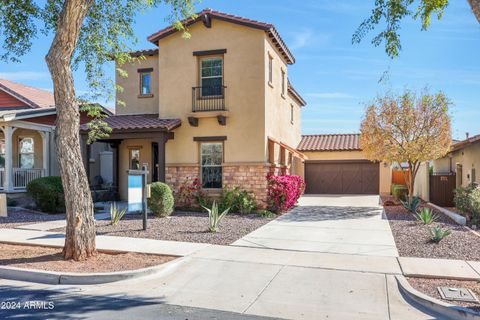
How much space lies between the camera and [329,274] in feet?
23.1

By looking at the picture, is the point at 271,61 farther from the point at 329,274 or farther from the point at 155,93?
the point at 329,274

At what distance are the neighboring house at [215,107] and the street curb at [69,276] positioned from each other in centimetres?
857

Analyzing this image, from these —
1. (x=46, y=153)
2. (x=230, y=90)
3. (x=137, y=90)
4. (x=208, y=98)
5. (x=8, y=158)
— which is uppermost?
(x=137, y=90)

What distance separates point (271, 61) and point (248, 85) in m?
2.16

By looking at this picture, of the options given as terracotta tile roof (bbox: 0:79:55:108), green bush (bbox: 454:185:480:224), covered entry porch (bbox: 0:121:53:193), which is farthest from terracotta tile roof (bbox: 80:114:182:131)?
green bush (bbox: 454:185:480:224)

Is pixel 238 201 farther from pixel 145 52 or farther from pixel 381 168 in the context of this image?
pixel 381 168

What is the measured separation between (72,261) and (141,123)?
29.7 ft

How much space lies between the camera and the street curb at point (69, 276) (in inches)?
260

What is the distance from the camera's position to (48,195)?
1481 cm

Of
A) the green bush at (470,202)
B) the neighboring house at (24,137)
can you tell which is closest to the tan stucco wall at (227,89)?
the neighboring house at (24,137)

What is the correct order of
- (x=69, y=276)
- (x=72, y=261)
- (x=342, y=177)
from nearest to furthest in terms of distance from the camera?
(x=69, y=276) < (x=72, y=261) < (x=342, y=177)

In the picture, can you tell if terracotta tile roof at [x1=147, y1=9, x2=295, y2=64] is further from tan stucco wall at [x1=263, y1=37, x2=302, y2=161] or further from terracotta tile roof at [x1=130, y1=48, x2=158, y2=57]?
terracotta tile roof at [x1=130, y1=48, x2=158, y2=57]

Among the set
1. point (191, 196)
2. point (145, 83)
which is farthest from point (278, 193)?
point (145, 83)

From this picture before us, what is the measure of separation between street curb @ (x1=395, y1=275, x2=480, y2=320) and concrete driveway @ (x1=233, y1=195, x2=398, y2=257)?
2529 millimetres
